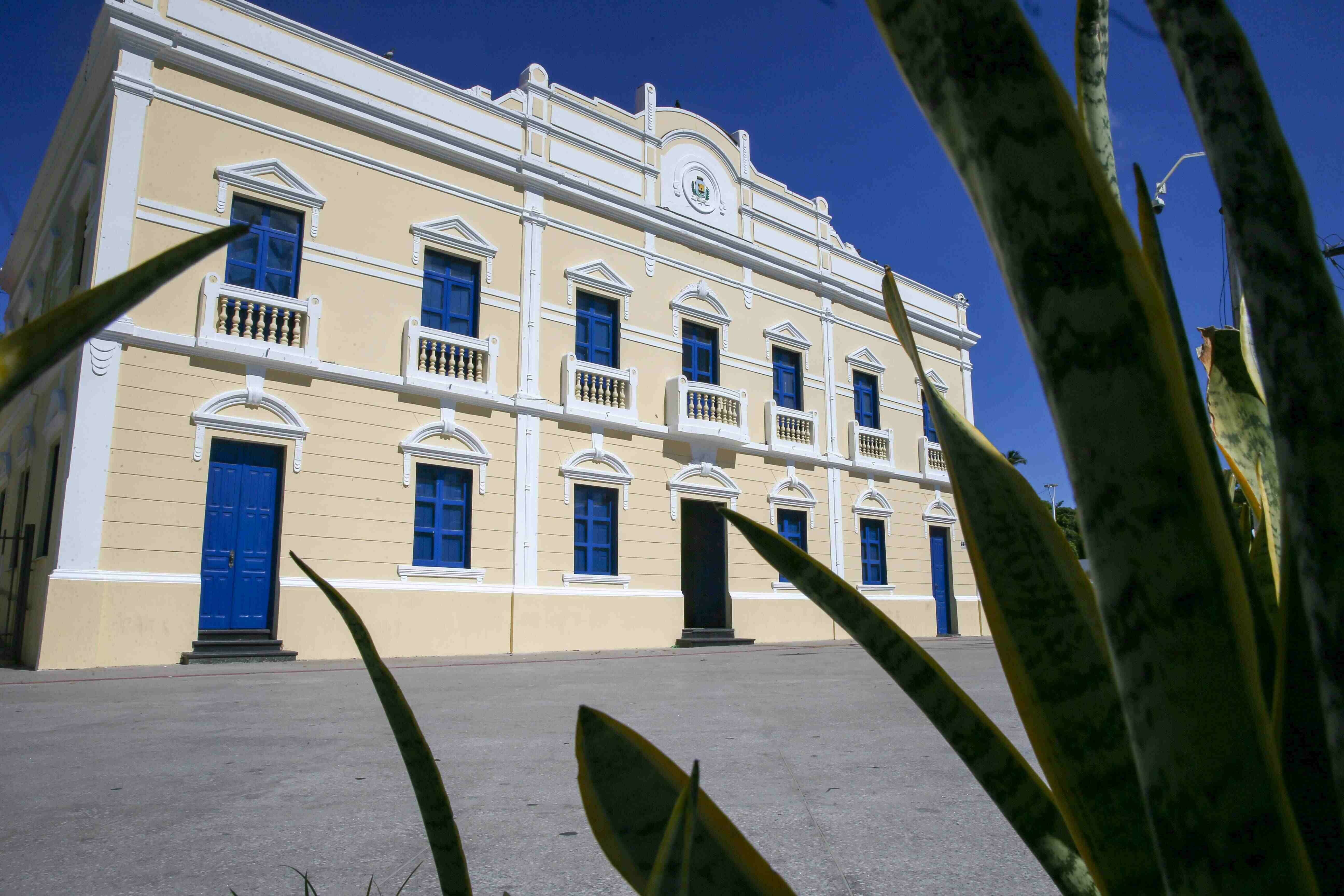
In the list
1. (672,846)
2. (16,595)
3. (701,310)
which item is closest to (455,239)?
(701,310)

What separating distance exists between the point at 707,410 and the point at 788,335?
2.79 m

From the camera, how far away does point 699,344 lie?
14.2 m

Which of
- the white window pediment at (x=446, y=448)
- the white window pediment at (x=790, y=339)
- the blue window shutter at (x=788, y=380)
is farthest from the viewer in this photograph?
the blue window shutter at (x=788, y=380)

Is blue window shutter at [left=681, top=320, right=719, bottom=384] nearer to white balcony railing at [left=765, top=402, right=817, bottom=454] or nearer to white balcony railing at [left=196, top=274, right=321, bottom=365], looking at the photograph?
white balcony railing at [left=765, top=402, right=817, bottom=454]

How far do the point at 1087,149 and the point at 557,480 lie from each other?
1157 cm

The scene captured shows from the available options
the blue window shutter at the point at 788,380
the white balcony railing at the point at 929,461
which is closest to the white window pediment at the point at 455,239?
the blue window shutter at the point at 788,380

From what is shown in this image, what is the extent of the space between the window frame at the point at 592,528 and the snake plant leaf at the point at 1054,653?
11.4 meters

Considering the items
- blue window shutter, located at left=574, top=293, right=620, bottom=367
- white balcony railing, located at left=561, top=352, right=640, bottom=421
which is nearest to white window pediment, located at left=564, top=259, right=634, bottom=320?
blue window shutter, located at left=574, top=293, right=620, bottom=367

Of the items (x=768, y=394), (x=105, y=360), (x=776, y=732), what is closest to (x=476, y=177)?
(x=105, y=360)

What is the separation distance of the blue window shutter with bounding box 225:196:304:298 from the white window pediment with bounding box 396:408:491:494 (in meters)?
2.21

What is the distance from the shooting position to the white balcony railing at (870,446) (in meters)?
15.7

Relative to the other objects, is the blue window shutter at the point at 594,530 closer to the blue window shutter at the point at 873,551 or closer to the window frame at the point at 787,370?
the window frame at the point at 787,370

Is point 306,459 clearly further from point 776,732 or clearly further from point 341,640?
point 776,732

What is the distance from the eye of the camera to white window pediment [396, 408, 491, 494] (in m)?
10.4
